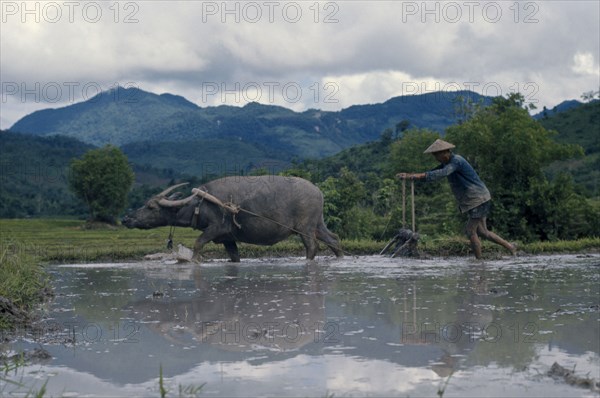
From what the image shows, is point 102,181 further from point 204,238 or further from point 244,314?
point 244,314

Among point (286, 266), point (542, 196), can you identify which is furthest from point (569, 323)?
point (542, 196)

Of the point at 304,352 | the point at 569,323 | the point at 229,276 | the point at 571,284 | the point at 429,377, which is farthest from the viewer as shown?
the point at 229,276

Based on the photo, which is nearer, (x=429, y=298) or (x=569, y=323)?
(x=569, y=323)

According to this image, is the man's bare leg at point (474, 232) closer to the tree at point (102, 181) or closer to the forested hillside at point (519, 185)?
the forested hillside at point (519, 185)

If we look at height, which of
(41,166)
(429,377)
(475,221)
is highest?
(41,166)

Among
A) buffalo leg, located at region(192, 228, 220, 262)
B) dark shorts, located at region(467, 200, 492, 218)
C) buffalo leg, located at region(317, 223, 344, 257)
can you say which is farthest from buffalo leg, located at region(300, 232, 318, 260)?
dark shorts, located at region(467, 200, 492, 218)

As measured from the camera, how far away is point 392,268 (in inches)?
451

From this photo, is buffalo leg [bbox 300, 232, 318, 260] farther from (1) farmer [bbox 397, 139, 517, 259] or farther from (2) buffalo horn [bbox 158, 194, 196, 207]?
(1) farmer [bbox 397, 139, 517, 259]

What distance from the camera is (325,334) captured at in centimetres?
640

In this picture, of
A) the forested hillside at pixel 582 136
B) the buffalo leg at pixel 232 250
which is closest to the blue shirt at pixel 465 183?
the buffalo leg at pixel 232 250

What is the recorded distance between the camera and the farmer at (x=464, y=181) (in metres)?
11.6

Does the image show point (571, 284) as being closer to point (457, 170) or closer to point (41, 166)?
point (457, 170)

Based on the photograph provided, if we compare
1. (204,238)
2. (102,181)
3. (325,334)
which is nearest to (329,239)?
(204,238)

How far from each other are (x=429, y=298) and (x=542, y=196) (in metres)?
7.82
